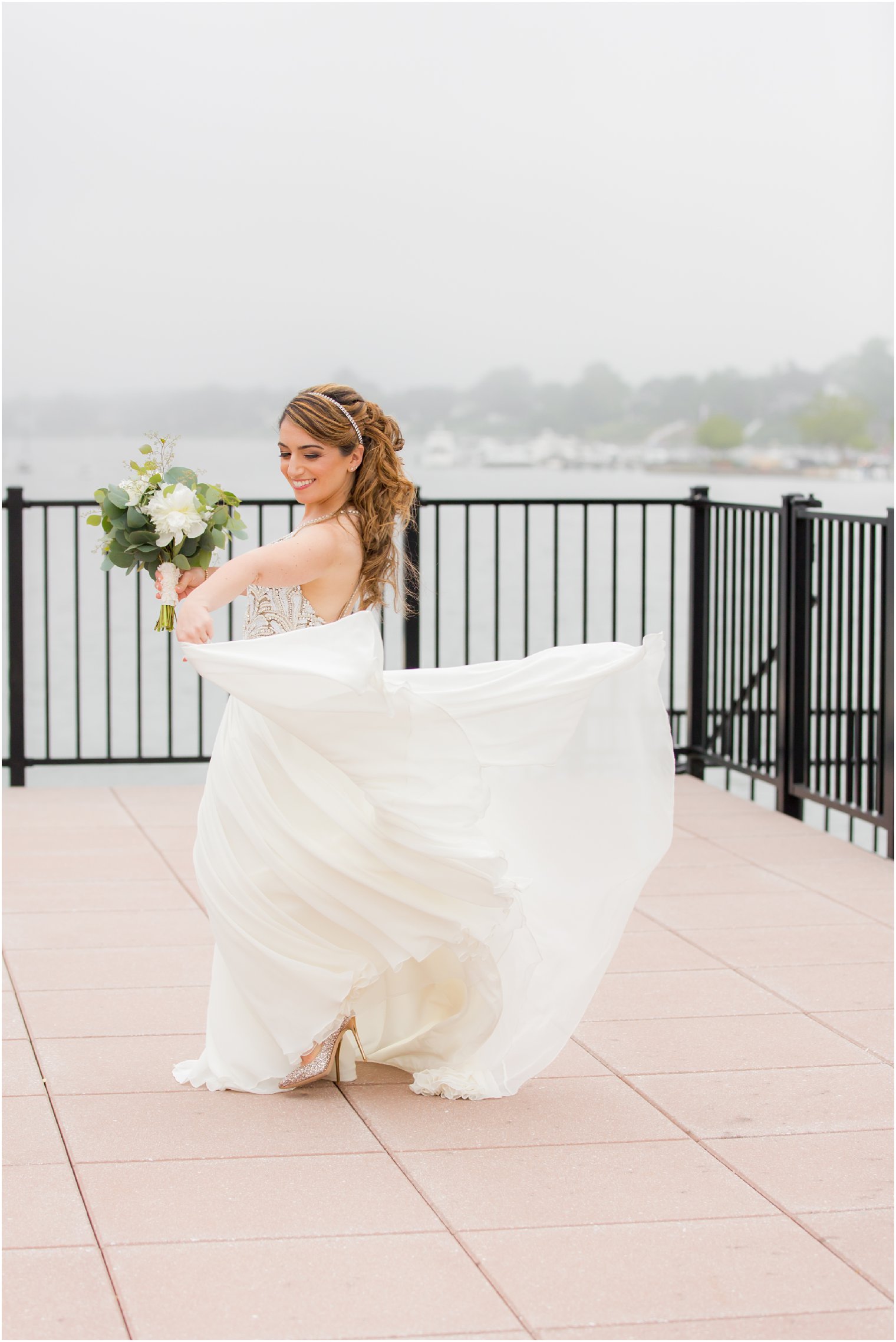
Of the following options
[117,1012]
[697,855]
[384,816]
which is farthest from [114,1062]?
[697,855]

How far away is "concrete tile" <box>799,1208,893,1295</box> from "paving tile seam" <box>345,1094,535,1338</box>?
0.63 meters

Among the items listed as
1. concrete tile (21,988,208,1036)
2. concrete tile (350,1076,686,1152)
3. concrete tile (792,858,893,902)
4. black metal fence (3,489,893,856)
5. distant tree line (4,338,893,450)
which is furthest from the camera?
distant tree line (4,338,893,450)

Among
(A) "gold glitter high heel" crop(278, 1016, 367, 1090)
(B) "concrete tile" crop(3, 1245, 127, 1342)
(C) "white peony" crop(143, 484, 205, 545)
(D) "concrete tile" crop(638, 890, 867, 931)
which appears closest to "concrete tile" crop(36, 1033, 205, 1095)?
(A) "gold glitter high heel" crop(278, 1016, 367, 1090)

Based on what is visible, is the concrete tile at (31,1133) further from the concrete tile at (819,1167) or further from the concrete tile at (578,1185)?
the concrete tile at (819,1167)

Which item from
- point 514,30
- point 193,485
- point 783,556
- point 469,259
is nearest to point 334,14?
point 514,30

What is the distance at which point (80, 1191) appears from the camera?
2908 millimetres

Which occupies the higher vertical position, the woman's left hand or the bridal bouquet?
the bridal bouquet

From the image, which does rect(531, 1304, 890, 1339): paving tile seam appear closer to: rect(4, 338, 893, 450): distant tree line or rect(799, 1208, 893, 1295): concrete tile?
rect(799, 1208, 893, 1295): concrete tile

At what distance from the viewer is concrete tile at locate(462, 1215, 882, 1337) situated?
244 centimetres

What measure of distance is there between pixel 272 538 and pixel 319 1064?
1114 cm

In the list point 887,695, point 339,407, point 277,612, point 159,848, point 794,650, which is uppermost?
point 339,407

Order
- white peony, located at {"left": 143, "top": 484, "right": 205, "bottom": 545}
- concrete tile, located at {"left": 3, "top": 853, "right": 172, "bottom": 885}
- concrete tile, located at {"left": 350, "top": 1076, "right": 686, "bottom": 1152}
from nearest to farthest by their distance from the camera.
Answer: concrete tile, located at {"left": 350, "top": 1076, "right": 686, "bottom": 1152}, white peony, located at {"left": 143, "top": 484, "right": 205, "bottom": 545}, concrete tile, located at {"left": 3, "top": 853, "right": 172, "bottom": 885}

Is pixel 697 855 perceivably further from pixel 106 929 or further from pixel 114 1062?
pixel 114 1062

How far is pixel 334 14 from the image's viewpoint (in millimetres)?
31766
